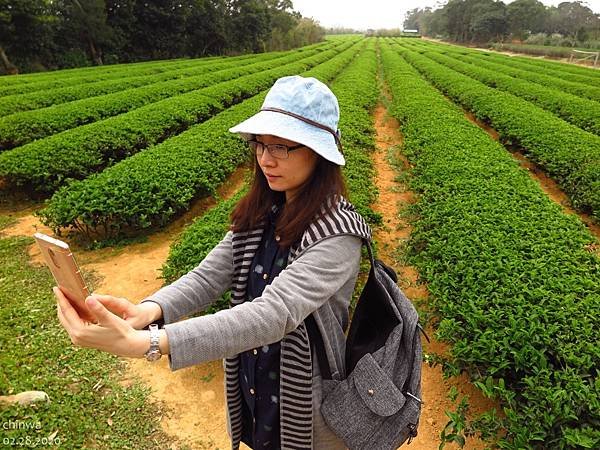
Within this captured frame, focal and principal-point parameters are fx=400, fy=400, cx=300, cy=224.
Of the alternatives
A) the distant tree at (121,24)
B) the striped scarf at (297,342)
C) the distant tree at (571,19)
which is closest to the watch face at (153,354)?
the striped scarf at (297,342)

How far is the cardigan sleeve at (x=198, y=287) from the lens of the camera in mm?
1476

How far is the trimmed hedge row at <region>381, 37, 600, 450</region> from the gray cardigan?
1537 millimetres

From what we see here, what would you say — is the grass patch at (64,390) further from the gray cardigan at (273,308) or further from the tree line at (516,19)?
the tree line at (516,19)

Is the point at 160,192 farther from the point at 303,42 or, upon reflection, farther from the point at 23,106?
the point at 303,42

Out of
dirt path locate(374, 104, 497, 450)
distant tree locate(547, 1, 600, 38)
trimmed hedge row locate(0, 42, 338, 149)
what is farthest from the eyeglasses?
distant tree locate(547, 1, 600, 38)

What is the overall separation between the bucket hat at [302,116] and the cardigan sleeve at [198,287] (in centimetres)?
57

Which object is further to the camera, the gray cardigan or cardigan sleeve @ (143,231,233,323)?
cardigan sleeve @ (143,231,233,323)

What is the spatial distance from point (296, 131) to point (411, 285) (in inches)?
155

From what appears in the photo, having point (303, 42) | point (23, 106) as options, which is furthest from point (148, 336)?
point (303, 42)

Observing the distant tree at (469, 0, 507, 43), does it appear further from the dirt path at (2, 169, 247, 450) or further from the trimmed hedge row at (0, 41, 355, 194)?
the dirt path at (2, 169, 247, 450)

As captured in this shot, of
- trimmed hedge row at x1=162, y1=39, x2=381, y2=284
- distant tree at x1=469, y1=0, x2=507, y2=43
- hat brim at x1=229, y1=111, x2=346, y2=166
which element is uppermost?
distant tree at x1=469, y1=0, x2=507, y2=43

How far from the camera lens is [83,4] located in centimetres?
2836

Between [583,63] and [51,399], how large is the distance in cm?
4719

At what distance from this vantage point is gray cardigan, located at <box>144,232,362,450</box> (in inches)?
43.9
